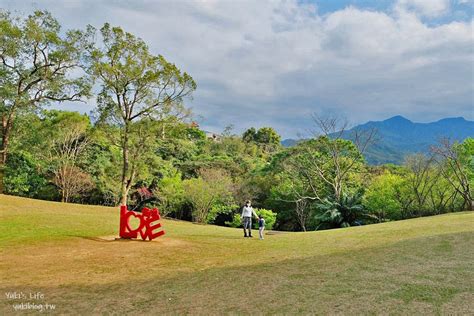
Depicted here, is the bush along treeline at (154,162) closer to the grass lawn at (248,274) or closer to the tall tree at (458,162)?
the tall tree at (458,162)

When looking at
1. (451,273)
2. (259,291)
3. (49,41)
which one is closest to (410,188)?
(451,273)

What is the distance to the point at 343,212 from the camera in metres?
25.5

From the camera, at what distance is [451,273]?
6328 millimetres

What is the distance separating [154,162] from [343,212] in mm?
13813

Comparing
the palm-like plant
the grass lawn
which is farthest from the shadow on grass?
the palm-like plant

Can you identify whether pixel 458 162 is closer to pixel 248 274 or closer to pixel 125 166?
pixel 125 166

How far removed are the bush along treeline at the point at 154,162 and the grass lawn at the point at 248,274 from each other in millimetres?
12335

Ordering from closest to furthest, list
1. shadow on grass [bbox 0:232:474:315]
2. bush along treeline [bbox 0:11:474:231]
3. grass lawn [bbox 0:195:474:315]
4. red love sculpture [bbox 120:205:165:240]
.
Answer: shadow on grass [bbox 0:232:474:315] < grass lawn [bbox 0:195:474:315] < red love sculpture [bbox 120:205:165:240] < bush along treeline [bbox 0:11:474:231]

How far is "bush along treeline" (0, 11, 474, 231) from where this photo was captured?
21.6 meters

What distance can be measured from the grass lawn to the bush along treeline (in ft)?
40.5

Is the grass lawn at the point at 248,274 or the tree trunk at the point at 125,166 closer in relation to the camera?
the grass lawn at the point at 248,274

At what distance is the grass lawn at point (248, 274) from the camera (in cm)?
534

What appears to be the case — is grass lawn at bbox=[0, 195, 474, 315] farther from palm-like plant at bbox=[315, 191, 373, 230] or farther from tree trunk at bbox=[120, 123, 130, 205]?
palm-like plant at bbox=[315, 191, 373, 230]

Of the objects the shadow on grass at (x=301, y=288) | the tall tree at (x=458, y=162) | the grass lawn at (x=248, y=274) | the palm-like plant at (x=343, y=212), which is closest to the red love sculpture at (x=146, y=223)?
the grass lawn at (x=248, y=274)
